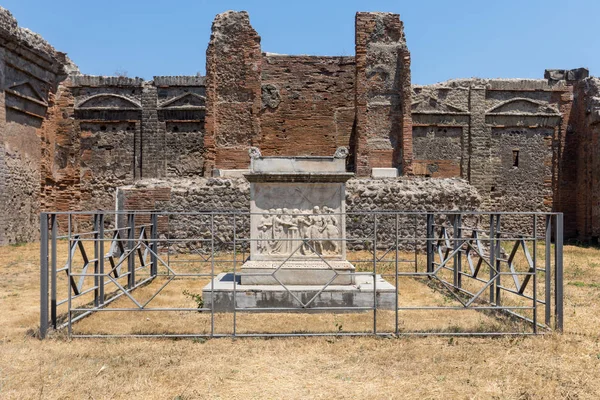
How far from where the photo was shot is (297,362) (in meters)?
4.95

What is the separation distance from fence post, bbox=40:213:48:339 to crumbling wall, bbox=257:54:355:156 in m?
11.3

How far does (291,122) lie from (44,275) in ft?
39.4

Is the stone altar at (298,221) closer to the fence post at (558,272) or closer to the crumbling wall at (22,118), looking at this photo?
the fence post at (558,272)

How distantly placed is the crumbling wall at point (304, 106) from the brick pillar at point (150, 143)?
16.7 ft

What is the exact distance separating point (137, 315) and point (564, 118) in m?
19.3

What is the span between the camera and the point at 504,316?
22.4ft

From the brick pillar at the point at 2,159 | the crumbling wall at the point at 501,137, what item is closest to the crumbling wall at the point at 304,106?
the crumbling wall at the point at 501,137

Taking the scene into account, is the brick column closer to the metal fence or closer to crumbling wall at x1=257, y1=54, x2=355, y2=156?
crumbling wall at x1=257, y1=54, x2=355, y2=156

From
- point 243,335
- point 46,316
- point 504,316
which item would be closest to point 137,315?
point 46,316

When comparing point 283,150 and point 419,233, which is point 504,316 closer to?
point 419,233

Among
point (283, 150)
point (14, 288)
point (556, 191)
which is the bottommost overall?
point (14, 288)

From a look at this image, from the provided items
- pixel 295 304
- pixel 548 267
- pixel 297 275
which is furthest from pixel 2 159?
pixel 548 267

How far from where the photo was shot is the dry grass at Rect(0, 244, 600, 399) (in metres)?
4.22

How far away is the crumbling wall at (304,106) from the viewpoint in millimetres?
16797
